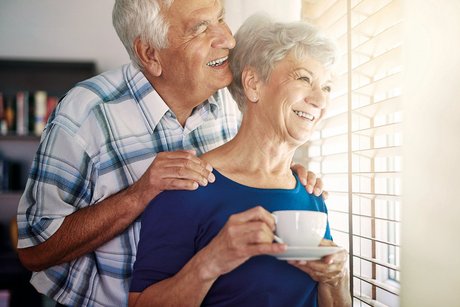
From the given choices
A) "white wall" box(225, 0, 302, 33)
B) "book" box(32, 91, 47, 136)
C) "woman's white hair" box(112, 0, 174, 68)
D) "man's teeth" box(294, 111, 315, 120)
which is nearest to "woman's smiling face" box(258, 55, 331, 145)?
"man's teeth" box(294, 111, 315, 120)

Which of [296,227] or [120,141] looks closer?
[296,227]

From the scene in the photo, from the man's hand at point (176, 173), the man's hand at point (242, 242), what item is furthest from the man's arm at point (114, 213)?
the man's hand at point (242, 242)

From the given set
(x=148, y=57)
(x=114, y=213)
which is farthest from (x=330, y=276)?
(x=148, y=57)

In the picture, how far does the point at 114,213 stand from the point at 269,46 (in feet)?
1.28

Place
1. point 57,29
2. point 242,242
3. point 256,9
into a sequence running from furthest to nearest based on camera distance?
point 57,29 → point 256,9 → point 242,242

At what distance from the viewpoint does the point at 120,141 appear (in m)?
0.85

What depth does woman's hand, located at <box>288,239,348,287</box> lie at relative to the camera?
0.69 m

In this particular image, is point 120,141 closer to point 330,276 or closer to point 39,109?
point 39,109

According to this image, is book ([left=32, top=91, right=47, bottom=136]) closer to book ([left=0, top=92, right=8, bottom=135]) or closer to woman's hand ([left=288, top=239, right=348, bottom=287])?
book ([left=0, top=92, right=8, bottom=135])

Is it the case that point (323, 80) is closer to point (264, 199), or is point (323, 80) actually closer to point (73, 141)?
point (264, 199)

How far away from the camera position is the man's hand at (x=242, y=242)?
625 millimetres

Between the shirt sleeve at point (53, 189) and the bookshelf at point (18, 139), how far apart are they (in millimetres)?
46

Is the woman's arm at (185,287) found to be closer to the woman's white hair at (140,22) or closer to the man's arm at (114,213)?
the man's arm at (114,213)

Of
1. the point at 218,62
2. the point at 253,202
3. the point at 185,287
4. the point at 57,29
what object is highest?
the point at 57,29
